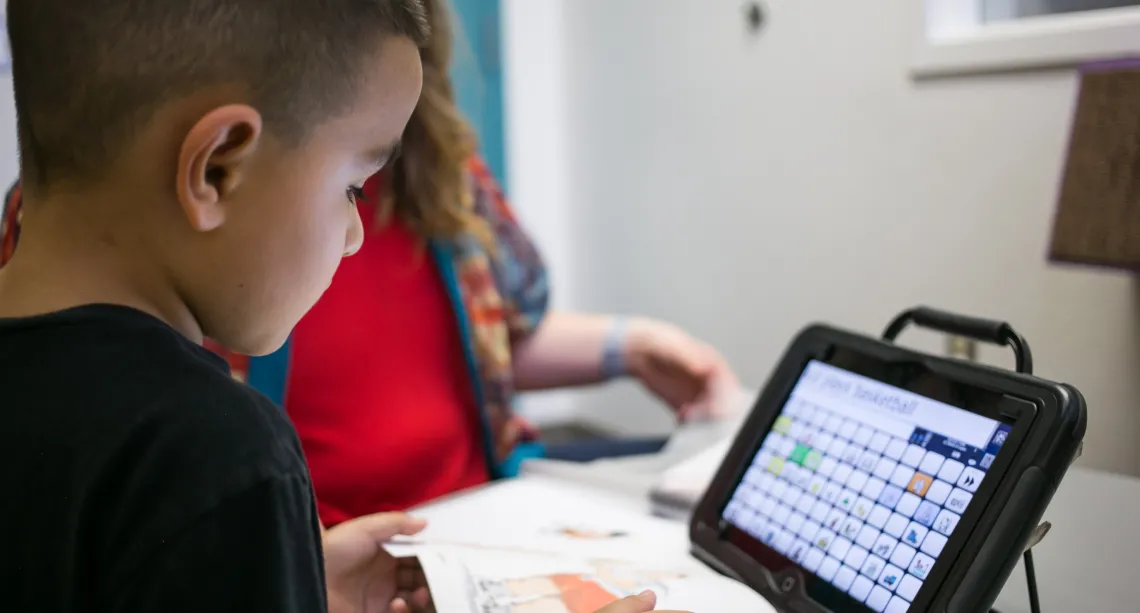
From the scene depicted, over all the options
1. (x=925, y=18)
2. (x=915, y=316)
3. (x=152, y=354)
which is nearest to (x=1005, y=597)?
(x=915, y=316)

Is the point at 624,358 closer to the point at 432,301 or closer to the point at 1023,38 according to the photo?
the point at 432,301

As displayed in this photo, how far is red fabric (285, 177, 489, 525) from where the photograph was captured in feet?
3.15

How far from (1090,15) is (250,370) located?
0.91m

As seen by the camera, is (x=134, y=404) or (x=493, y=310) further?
(x=493, y=310)

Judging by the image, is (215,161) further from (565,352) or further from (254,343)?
(565,352)

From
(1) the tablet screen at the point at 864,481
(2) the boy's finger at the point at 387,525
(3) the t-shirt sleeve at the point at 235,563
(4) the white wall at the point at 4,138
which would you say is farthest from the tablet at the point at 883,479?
(4) the white wall at the point at 4,138

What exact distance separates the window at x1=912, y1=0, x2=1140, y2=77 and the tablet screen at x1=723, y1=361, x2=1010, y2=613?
507mm

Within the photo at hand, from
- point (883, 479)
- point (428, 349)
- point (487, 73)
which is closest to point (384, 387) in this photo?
point (428, 349)

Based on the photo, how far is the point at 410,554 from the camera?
0.64 metres

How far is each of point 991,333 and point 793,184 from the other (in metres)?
0.90

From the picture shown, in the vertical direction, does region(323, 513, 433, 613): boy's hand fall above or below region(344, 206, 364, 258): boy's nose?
below

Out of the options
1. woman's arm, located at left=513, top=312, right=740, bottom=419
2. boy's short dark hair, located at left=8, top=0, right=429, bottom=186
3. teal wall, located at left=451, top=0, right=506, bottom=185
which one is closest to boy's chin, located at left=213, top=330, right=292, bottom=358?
boy's short dark hair, located at left=8, top=0, right=429, bottom=186

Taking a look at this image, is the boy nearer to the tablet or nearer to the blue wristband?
the tablet

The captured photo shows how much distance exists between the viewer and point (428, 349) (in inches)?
40.3
